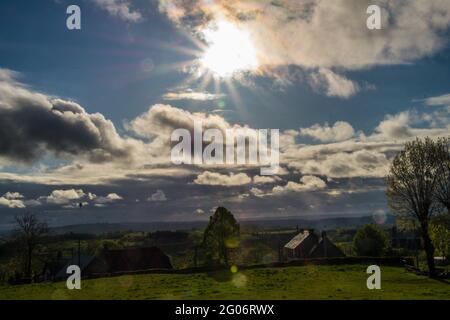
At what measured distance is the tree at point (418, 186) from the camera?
140 ft

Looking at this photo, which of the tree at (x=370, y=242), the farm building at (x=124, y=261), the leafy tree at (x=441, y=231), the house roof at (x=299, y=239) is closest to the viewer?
the leafy tree at (x=441, y=231)

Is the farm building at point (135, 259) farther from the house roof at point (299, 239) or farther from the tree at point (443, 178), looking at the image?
the tree at point (443, 178)

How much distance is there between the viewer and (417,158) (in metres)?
43.3

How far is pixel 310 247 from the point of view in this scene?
77.6 meters

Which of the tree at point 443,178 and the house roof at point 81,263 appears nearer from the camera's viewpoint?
the tree at point 443,178

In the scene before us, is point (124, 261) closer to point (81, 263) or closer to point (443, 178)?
point (81, 263)

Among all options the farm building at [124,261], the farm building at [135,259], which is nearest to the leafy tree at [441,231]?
→ the farm building at [124,261]

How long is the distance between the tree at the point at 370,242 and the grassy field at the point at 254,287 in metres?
20.9

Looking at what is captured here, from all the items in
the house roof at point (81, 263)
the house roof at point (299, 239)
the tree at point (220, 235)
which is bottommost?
the house roof at point (81, 263)

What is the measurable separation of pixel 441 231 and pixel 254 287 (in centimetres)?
2122

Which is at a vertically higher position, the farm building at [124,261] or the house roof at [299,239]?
the house roof at [299,239]

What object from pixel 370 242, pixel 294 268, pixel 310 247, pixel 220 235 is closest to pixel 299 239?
pixel 310 247

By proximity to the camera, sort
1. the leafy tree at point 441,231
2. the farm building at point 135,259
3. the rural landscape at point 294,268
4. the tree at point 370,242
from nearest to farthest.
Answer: the rural landscape at point 294,268 < the leafy tree at point 441,231 < the farm building at point 135,259 < the tree at point 370,242
